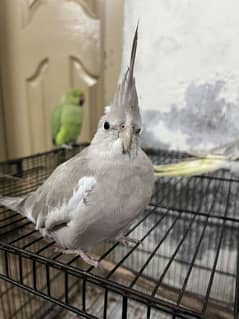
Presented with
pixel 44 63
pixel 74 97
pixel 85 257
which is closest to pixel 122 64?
pixel 74 97

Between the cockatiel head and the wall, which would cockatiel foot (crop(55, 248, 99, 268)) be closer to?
the cockatiel head

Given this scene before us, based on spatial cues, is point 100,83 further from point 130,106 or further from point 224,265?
point 224,265

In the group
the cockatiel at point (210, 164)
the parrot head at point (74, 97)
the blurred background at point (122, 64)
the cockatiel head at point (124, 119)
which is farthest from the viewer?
the parrot head at point (74, 97)

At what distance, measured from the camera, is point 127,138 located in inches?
18.8

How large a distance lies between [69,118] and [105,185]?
73 cm

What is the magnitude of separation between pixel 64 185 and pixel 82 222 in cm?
8

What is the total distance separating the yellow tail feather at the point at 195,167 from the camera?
2.60ft

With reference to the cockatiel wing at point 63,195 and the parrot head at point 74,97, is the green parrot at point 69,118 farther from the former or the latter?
the cockatiel wing at point 63,195

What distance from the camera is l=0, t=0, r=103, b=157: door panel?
1.17 meters

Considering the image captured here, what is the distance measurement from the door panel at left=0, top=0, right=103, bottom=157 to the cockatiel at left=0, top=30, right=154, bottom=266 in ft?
2.42

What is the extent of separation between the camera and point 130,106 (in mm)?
472

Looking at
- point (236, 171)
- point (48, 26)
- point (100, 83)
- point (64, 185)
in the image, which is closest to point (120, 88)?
point (64, 185)

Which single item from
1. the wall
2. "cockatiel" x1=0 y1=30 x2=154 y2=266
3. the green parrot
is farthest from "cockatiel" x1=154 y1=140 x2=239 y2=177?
the green parrot

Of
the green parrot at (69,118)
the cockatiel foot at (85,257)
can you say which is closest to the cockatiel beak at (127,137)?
the cockatiel foot at (85,257)
